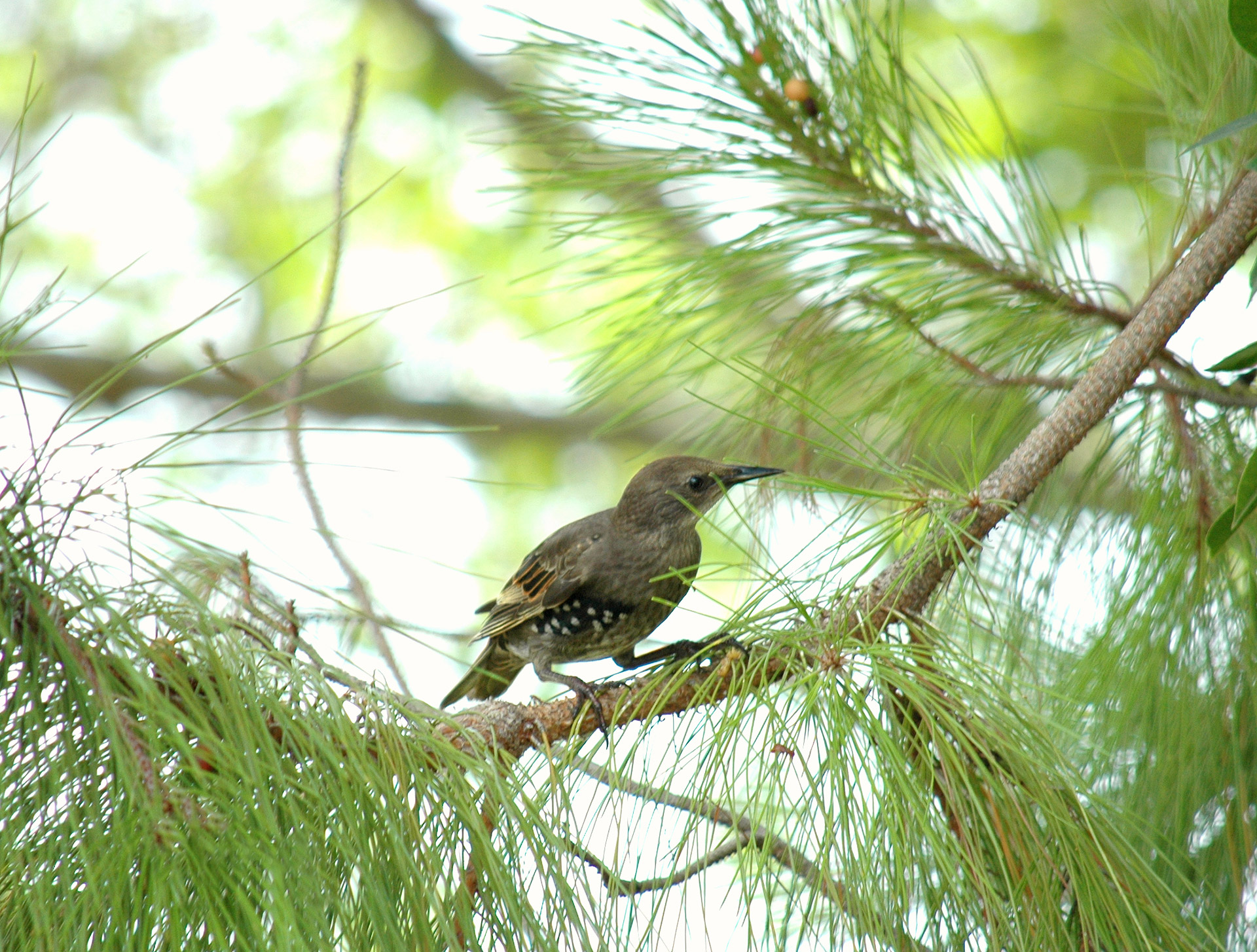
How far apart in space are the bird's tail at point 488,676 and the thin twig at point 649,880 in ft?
4.77

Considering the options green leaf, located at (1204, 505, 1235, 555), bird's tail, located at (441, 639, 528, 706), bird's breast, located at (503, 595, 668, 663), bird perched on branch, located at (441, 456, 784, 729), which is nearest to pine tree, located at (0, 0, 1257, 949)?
green leaf, located at (1204, 505, 1235, 555)

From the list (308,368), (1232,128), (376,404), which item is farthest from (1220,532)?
(376,404)

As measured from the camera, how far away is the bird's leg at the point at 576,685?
153 cm

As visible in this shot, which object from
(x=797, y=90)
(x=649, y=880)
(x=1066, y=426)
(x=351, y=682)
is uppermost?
(x=797, y=90)

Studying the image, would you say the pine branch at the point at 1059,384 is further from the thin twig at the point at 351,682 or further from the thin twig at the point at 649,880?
the thin twig at the point at 351,682

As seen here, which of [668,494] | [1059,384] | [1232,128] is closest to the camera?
[1232,128]

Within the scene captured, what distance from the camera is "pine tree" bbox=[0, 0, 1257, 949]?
104 centimetres

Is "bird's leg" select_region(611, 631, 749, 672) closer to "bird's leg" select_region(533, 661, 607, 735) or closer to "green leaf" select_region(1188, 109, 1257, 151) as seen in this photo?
"bird's leg" select_region(533, 661, 607, 735)

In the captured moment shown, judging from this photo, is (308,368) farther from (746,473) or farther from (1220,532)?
(1220,532)

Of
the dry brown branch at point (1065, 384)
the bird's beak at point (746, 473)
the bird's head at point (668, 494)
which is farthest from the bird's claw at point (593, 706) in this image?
the dry brown branch at point (1065, 384)

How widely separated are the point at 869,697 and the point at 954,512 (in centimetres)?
27

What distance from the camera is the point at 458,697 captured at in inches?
118

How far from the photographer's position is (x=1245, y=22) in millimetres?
1247

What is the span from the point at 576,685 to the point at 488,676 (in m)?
0.90
